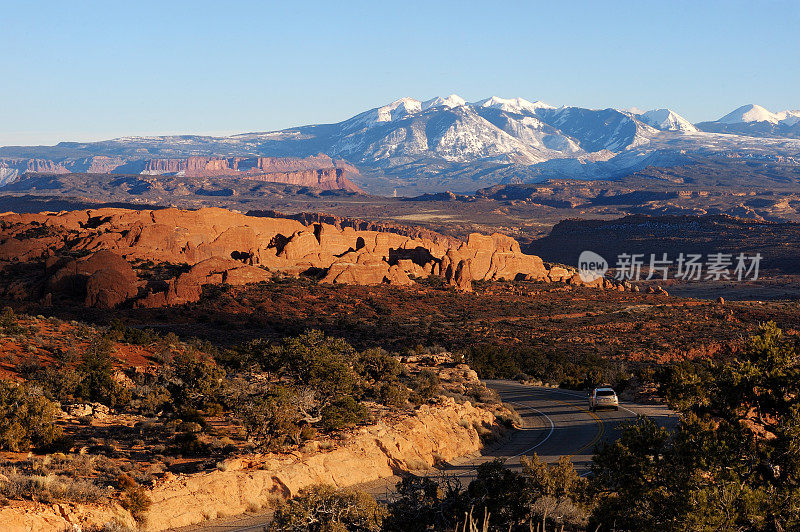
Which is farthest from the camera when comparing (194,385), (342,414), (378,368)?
(378,368)

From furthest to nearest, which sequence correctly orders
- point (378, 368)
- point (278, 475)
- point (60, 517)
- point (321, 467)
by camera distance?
point (378, 368) < point (321, 467) < point (278, 475) < point (60, 517)

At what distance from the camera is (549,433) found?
105ft

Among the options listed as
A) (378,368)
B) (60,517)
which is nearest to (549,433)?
(378,368)

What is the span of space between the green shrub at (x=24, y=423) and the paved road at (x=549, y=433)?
578 centimetres

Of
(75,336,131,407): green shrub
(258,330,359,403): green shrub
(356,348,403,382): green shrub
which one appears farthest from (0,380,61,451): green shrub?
(356,348,403,382): green shrub

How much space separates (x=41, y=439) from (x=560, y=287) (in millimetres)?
80205

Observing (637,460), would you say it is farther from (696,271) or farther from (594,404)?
(696,271)

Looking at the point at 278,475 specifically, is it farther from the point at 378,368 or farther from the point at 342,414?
the point at 378,368

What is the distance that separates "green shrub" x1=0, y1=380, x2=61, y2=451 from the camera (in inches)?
811

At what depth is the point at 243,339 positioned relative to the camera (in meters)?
54.2

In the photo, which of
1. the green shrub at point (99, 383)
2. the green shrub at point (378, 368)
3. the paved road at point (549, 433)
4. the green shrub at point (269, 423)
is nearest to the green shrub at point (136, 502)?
the paved road at point (549, 433)

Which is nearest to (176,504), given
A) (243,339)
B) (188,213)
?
(243,339)

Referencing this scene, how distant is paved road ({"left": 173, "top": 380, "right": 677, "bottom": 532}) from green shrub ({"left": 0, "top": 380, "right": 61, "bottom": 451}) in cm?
578

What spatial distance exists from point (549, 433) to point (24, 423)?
19.2 meters
